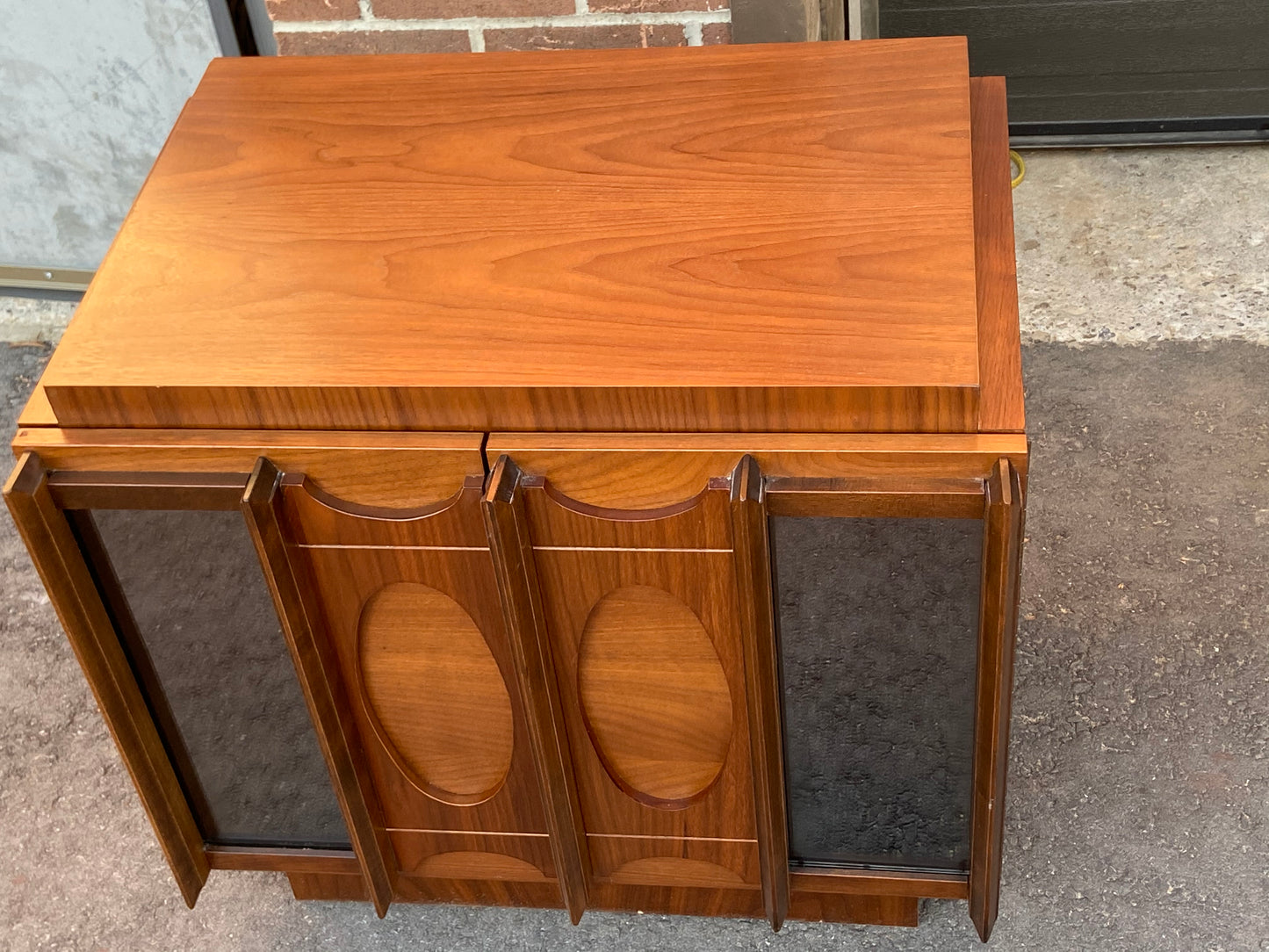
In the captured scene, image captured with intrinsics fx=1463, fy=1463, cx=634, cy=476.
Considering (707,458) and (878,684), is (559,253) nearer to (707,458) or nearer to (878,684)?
(707,458)

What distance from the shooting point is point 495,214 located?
127cm

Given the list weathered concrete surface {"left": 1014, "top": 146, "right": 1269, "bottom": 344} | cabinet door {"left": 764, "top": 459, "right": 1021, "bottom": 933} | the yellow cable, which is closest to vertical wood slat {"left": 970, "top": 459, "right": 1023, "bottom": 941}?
cabinet door {"left": 764, "top": 459, "right": 1021, "bottom": 933}

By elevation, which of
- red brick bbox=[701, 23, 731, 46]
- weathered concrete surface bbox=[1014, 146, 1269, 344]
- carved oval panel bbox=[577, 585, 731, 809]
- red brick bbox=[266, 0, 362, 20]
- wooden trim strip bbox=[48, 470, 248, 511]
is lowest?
weathered concrete surface bbox=[1014, 146, 1269, 344]

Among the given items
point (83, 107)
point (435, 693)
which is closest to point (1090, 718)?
point (435, 693)

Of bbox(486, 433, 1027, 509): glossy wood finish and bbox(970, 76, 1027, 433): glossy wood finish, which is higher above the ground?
bbox(970, 76, 1027, 433): glossy wood finish

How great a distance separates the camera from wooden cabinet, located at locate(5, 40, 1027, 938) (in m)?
1.11

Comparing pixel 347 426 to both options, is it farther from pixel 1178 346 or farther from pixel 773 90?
pixel 1178 346

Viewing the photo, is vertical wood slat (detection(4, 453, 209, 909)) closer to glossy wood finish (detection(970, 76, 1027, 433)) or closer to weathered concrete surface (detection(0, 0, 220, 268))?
glossy wood finish (detection(970, 76, 1027, 433))

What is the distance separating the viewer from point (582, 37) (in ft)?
5.42

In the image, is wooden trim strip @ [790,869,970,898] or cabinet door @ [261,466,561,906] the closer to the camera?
cabinet door @ [261,466,561,906]

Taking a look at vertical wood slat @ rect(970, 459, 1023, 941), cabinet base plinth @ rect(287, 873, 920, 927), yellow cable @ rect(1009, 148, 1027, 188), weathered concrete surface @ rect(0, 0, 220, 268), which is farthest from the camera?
yellow cable @ rect(1009, 148, 1027, 188)

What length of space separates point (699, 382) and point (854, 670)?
308 millimetres

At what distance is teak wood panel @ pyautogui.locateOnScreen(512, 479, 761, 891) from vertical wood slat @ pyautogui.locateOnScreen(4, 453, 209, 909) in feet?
1.29

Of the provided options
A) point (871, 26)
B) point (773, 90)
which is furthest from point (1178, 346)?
point (773, 90)
